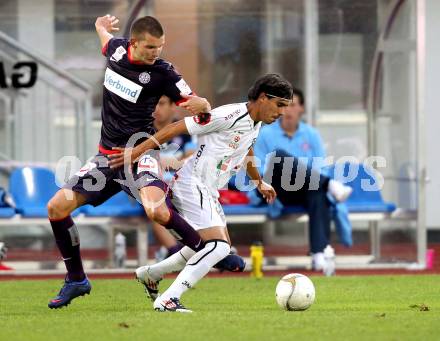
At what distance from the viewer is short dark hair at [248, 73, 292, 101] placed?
8.84 metres

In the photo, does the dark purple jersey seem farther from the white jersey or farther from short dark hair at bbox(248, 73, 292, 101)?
short dark hair at bbox(248, 73, 292, 101)

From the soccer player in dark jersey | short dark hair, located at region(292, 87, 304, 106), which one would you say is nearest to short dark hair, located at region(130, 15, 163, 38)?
the soccer player in dark jersey

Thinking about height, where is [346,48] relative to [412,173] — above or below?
above

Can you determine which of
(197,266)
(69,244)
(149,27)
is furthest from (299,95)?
(197,266)

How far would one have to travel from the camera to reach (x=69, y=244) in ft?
29.7

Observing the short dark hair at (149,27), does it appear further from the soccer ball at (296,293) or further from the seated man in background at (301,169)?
the seated man in background at (301,169)

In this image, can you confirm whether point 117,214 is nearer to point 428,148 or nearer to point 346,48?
point 346,48

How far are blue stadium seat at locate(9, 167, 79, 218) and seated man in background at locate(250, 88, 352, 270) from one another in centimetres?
223

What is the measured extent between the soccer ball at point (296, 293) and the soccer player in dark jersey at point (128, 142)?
0.68 m

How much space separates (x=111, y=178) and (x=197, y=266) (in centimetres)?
100

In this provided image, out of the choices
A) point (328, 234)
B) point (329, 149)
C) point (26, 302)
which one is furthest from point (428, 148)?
point (26, 302)

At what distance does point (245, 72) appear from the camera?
14344 mm

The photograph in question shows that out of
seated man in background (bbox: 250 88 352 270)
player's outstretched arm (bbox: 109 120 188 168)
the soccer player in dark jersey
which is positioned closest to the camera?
player's outstretched arm (bbox: 109 120 188 168)

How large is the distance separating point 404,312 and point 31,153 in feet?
22.2
